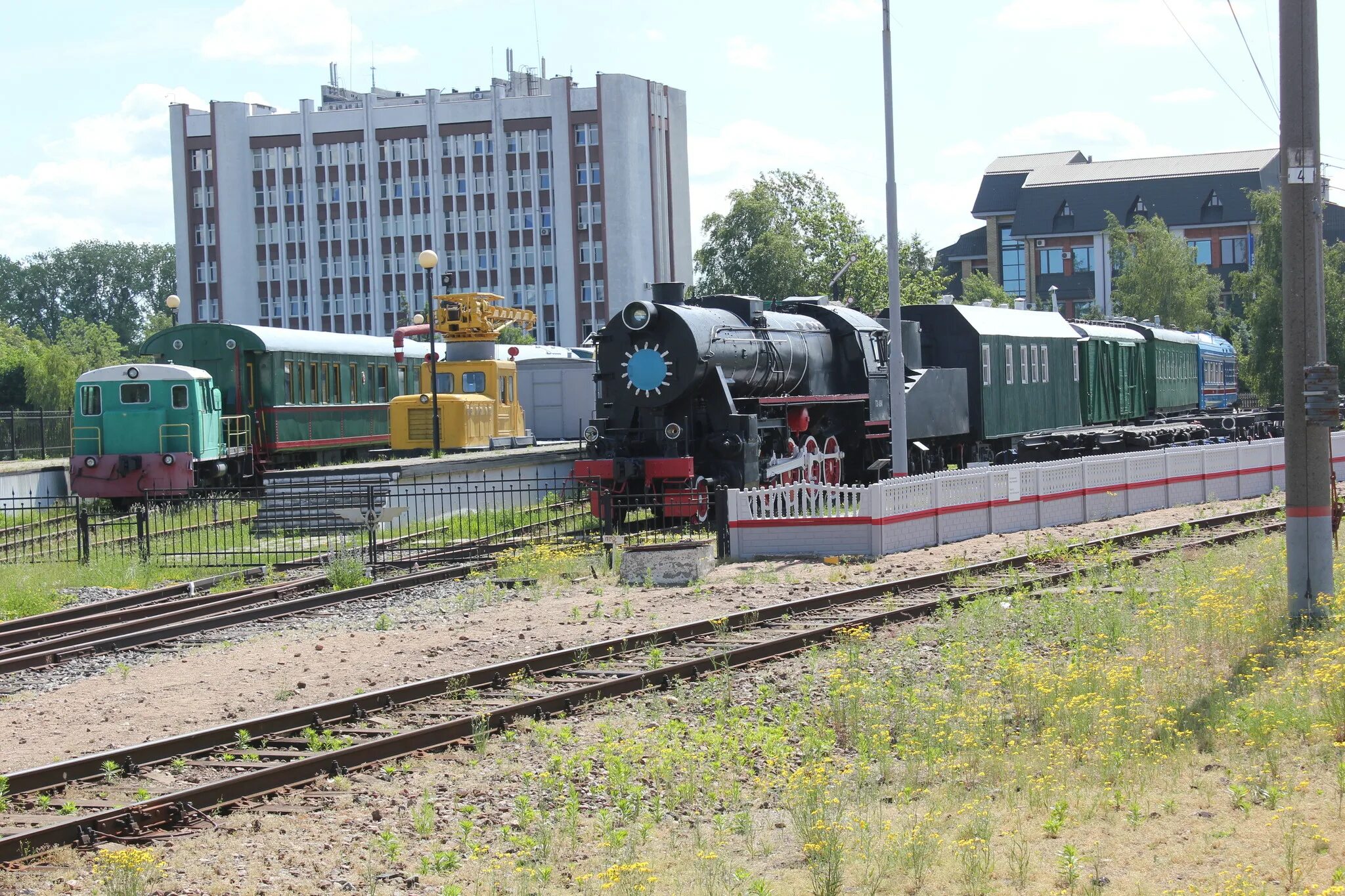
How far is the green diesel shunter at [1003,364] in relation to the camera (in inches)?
1107

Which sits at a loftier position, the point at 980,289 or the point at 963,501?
the point at 980,289

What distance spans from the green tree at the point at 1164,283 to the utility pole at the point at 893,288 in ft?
176

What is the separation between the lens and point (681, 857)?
6.99m

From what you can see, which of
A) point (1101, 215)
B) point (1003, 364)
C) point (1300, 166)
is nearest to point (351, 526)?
point (1003, 364)

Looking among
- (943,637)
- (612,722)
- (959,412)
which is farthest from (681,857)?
(959,412)

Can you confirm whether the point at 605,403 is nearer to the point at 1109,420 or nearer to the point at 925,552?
the point at 925,552

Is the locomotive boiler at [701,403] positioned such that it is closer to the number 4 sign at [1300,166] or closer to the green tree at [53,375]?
the number 4 sign at [1300,166]

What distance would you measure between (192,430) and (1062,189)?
250ft

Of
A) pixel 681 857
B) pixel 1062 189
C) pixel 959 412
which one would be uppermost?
pixel 1062 189

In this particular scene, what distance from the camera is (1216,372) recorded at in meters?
52.3

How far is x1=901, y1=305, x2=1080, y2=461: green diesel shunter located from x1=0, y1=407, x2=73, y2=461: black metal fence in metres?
23.1

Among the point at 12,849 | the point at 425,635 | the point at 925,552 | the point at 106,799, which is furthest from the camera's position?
the point at 925,552

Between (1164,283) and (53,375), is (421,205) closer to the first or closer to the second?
(53,375)

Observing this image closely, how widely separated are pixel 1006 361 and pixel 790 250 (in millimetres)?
27715
